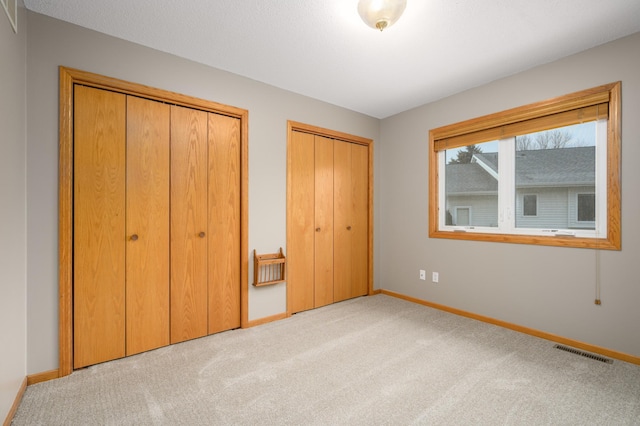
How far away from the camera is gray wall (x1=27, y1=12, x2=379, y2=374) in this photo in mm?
1906

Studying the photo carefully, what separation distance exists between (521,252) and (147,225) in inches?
133

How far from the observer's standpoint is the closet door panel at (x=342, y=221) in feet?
12.0

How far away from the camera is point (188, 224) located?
8.34 ft

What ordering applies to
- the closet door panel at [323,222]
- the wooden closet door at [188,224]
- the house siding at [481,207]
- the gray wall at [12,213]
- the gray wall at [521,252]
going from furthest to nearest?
the closet door panel at [323,222] < the house siding at [481,207] < the wooden closet door at [188,224] < the gray wall at [521,252] < the gray wall at [12,213]

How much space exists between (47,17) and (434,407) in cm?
353

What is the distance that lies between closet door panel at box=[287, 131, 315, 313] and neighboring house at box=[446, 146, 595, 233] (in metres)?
1.69

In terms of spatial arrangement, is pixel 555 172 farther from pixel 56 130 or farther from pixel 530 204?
pixel 56 130

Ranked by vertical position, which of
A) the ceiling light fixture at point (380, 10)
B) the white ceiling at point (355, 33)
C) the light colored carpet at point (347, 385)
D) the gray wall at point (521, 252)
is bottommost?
the light colored carpet at point (347, 385)

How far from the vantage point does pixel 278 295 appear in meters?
3.08

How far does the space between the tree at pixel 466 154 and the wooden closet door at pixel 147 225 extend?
3.07 m

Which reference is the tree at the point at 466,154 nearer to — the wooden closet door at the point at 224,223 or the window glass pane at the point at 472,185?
the window glass pane at the point at 472,185

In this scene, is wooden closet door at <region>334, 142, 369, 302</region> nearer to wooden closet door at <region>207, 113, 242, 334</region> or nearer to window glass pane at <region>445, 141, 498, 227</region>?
window glass pane at <region>445, 141, 498, 227</region>

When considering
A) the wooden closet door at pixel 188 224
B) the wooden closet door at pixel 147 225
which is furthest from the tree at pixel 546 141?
the wooden closet door at pixel 147 225

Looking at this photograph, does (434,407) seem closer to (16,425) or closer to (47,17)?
(16,425)
